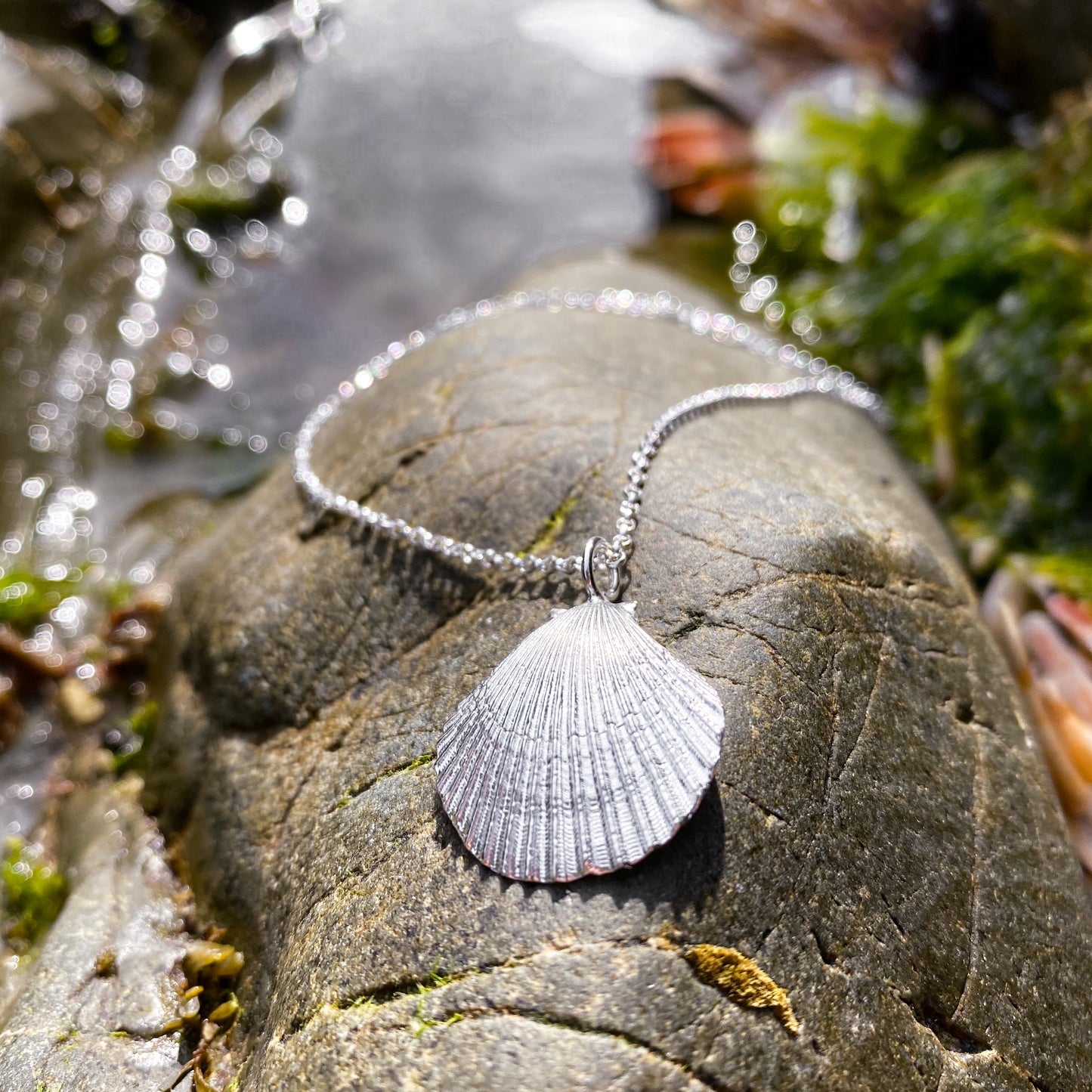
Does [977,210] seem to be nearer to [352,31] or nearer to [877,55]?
[877,55]

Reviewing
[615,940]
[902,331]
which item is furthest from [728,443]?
[902,331]

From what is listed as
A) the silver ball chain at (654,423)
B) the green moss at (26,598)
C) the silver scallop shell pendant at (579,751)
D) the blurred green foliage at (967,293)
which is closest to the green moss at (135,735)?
the green moss at (26,598)

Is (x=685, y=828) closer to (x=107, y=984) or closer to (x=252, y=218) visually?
(x=107, y=984)

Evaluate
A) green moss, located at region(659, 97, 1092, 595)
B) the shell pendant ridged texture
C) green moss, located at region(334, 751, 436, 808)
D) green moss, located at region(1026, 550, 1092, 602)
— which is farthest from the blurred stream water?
green moss, located at region(1026, 550, 1092, 602)

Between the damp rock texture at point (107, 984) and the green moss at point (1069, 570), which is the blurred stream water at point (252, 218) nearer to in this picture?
the damp rock texture at point (107, 984)

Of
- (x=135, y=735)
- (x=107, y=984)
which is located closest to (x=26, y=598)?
(x=135, y=735)

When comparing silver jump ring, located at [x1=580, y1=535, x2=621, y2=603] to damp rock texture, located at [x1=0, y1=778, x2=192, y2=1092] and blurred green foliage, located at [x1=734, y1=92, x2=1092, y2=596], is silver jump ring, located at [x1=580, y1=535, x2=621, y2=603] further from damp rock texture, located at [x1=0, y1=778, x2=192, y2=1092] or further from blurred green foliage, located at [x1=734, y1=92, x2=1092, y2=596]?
blurred green foliage, located at [x1=734, y1=92, x2=1092, y2=596]
